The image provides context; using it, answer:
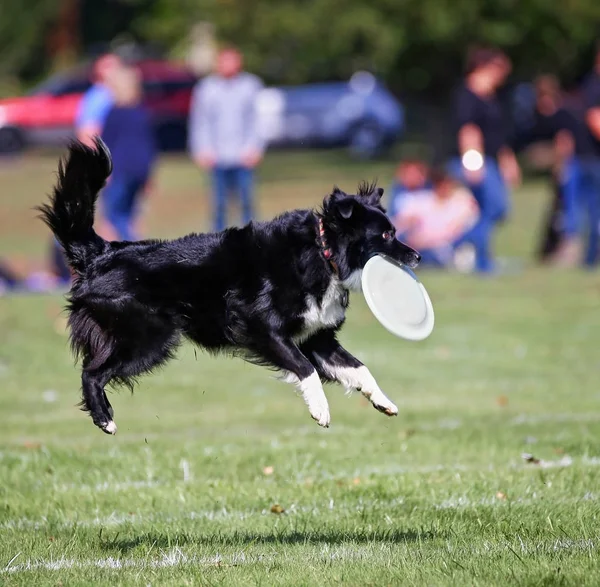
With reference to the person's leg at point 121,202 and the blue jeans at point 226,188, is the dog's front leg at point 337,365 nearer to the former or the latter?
the person's leg at point 121,202

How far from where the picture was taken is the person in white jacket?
1555 cm

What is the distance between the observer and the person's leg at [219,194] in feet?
51.7

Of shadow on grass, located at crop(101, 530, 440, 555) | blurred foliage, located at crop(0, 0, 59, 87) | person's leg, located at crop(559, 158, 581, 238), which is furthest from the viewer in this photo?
blurred foliage, located at crop(0, 0, 59, 87)

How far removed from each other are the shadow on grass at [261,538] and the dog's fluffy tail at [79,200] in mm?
1447

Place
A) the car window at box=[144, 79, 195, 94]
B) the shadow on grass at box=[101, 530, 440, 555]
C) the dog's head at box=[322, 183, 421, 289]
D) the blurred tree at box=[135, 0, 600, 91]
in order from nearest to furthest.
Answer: the shadow on grass at box=[101, 530, 440, 555]
the dog's head at box=[322, 183, 421, 289]
the blurred tree at box=[135, 0, 600, 91]
the car window at box=[144, 79, 195, 94]

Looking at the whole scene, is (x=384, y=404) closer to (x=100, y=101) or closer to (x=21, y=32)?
(x=100, y=101)

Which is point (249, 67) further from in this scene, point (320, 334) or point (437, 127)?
point (320, 334)

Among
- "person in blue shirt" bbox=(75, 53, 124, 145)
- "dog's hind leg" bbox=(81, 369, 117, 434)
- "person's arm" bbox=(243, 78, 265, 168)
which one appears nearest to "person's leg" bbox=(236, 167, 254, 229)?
"person's arm" bbox=(243, 78, 265, 168)

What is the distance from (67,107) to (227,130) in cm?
1881

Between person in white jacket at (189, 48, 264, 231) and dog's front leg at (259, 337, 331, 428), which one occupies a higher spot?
person in white jacket at (189, 48, 264, 231)

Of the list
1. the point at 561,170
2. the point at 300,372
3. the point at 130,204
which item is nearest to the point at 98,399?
the point at 300,372

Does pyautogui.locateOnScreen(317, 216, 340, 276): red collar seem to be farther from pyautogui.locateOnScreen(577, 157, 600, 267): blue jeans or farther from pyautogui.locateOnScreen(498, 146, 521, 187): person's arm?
pyautogui.locateOnScreen(577, 157, 600, 267): blue jeans

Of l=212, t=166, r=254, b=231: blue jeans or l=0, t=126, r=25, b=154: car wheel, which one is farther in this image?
l=0, t=126, r=25, b=154: car wheel

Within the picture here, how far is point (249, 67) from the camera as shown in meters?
33.9
